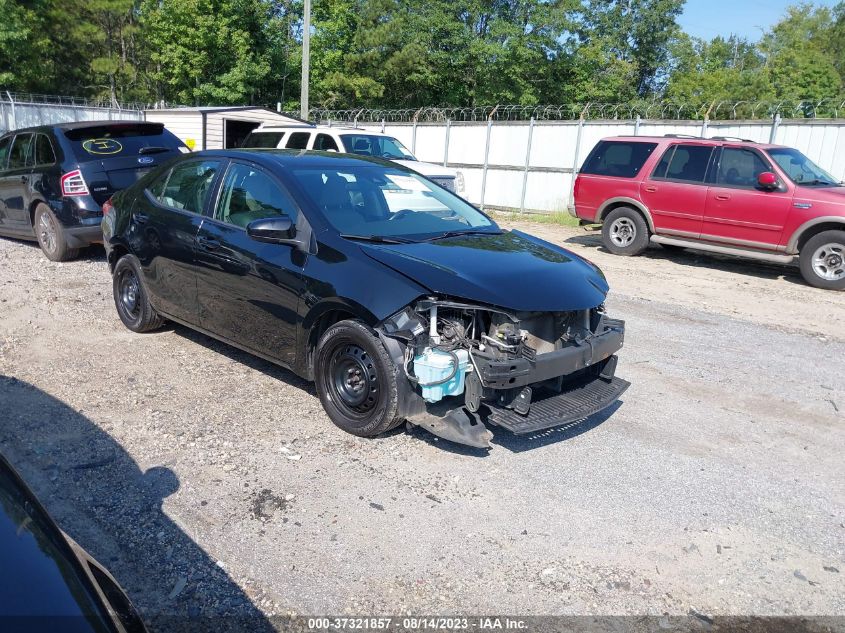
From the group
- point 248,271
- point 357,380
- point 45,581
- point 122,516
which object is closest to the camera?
point 45,581

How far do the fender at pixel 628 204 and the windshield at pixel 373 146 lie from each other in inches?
161

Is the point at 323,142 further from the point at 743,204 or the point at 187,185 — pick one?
the point at 187,185

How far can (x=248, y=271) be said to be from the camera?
4867mm

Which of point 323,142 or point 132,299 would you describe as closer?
point 132,299

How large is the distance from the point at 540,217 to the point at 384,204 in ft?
44.3

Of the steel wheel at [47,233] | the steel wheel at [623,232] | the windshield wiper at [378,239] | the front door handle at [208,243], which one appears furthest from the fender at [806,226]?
the steel wheel at [47,233]

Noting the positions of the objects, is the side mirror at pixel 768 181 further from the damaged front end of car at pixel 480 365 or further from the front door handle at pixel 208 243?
the front door handle at pixel 208 243

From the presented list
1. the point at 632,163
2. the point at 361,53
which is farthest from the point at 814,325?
the point at 361,53

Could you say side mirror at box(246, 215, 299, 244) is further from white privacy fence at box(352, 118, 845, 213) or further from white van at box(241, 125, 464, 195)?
white privacy fence at box(352, 118, 845, 213)

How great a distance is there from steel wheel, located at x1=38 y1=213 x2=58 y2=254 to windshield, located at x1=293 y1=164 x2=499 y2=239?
582 centimetres

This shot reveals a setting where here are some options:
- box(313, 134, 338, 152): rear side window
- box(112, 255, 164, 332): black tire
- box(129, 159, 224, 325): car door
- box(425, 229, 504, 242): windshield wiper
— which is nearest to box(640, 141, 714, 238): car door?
box(313, 134, 338, 152): rear side window

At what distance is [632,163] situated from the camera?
11828 millimetres

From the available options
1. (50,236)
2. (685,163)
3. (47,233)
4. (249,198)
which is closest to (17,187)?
(47,233)

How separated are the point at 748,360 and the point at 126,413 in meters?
5.36
